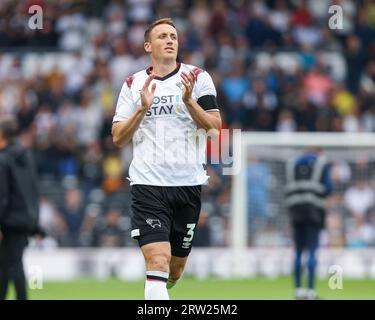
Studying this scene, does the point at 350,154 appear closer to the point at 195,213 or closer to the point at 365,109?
the point at 365,109

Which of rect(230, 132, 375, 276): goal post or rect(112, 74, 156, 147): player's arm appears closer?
rect(112, 74, 156, 147): player's arm

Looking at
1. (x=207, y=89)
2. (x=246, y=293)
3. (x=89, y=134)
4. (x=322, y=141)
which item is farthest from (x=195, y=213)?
(x=89, y=134)

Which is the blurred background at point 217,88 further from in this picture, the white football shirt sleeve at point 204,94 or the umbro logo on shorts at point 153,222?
the umbro logo on shorts at point 153,222

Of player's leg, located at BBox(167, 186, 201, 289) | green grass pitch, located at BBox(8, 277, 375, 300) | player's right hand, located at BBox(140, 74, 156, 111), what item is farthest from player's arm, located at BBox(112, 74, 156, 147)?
green grass pitch, located at BBox(8, 277, 375, 300)

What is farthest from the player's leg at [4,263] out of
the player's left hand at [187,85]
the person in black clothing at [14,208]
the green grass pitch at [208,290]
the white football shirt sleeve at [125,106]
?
the player's left hand at [187,85]

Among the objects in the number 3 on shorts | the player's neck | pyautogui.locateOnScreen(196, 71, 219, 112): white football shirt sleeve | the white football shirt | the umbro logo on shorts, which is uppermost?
the player's neck

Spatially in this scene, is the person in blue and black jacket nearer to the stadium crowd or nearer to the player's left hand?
the stadium crowd

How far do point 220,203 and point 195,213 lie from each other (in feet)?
34.5

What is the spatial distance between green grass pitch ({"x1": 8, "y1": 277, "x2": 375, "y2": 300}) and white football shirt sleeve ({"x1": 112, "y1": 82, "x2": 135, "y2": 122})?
545 cm

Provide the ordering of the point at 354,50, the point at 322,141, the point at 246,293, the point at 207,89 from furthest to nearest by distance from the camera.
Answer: the point at 354,50 < the point at 322,141 < the point at 246,293 < the point at 207,89

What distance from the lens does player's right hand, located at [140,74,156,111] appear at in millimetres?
8625

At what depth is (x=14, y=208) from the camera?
11.5 m

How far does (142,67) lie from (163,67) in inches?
502

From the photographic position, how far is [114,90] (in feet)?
71.1
